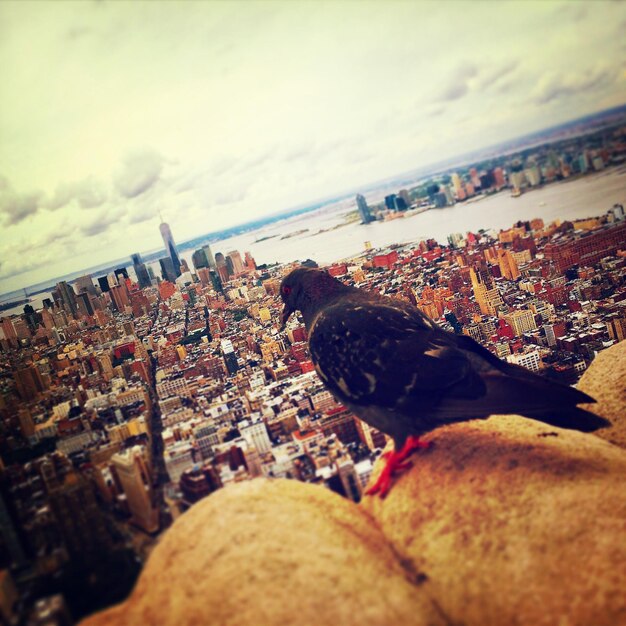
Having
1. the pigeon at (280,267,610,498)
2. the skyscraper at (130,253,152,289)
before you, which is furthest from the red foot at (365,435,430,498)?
the skyscraper at (130,253,152,289)

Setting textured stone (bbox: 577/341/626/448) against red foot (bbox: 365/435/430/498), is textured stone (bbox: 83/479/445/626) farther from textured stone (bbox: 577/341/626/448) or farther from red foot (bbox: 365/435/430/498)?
textured stone (bbox: 577/341/626/448)

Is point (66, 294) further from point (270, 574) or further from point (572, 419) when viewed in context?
point (572, 419)

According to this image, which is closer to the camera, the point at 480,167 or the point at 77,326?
the point at 77,326

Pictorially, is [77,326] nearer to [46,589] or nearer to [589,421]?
[46,589]

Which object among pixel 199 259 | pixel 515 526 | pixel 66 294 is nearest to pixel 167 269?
pixel 199 259

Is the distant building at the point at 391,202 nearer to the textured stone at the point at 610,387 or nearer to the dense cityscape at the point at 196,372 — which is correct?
the dense cityscape at the point at 196,372

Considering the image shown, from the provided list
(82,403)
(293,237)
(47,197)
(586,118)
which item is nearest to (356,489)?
(82,403)

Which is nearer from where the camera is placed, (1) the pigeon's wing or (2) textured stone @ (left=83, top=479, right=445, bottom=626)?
(2) textured stone @ (left=83, top=479, right=445, bottom=626)
